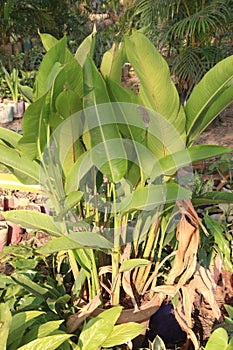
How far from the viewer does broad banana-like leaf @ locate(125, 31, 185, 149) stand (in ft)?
3.63

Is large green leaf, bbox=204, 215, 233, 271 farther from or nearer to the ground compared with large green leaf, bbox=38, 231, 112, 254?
nearer to the ground

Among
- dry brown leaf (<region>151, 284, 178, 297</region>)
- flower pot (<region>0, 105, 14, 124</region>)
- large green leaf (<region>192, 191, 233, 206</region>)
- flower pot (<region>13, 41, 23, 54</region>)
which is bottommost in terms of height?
dry brown leaf (<region>151, 284, 178, 297</region>)

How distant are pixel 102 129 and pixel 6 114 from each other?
3.32 meters

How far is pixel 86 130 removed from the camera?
130 centimetres

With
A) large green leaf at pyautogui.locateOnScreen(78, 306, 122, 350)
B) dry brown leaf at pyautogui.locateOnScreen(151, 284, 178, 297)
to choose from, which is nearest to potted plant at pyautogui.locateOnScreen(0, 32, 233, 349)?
dry brown leaf at pyautogui.locateOnScreen(151, 284, 178, 297)

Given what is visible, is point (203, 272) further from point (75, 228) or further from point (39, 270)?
point (39, 270)

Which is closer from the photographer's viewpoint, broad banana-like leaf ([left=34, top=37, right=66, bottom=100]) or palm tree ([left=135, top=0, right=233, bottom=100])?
broad banana-like leaf ([left=34, top=37, right=66, bottom=100])

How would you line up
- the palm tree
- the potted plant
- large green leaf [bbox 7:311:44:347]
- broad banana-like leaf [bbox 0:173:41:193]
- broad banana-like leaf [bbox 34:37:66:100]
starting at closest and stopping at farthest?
broad banana-like leaf [bbox 34:37:66:100] → the potted plant → large green leaf [bbox 7:311:44:347] → broad banana-like leaf [bbox 0:173:41:193] → the palm tree

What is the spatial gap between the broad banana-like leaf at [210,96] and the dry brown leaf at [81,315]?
601 mm

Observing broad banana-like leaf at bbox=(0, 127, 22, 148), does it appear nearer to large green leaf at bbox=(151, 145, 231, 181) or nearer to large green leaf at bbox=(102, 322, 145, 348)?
large green leaf at bbox=(151, 145, 231, 181)

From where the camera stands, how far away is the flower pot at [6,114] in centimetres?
432

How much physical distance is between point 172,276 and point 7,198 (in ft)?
4.52

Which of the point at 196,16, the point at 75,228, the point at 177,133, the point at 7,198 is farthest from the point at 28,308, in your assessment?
the point at 196,16

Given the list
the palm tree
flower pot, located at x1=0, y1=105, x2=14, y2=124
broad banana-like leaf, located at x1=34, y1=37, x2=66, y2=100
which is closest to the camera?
broad banana-like leaf, located at x1=34, y1=37, x2=66, y2=100
